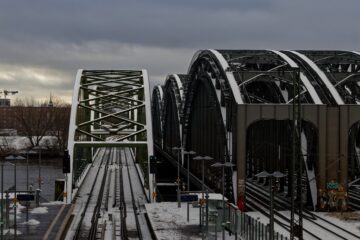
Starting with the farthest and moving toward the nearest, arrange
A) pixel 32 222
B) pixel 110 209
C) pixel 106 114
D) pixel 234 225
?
pixel 106 114 → pixel 110 209 → pixel 32 222 → pixel 234 225

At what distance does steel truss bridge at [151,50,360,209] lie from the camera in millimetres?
39469

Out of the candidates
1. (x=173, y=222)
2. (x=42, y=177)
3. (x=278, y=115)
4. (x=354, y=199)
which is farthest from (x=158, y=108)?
(x=173, y=222)

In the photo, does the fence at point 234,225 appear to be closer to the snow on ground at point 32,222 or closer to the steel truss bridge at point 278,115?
the steel truss bridge at point 278,115

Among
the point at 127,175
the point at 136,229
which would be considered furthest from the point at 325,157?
the point at 127,175

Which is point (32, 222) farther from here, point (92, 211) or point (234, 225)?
point (234, 225)

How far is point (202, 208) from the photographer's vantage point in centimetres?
3244

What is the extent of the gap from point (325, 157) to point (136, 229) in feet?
47.0

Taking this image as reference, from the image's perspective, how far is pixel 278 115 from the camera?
3959cm

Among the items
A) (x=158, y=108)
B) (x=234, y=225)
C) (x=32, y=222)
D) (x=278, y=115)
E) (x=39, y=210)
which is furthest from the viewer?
(x=158, y=108)

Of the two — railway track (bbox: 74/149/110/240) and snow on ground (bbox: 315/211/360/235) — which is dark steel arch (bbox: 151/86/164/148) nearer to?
railway track (bbox: 74/149/110/240)

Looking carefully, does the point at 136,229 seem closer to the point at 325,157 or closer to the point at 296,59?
the point at 325,157

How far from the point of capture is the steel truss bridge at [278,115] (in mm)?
39469

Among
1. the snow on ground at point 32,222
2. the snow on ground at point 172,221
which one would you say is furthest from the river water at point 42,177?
the snow on ground at point 32,222

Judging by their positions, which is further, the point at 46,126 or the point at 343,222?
the point at 46,126
